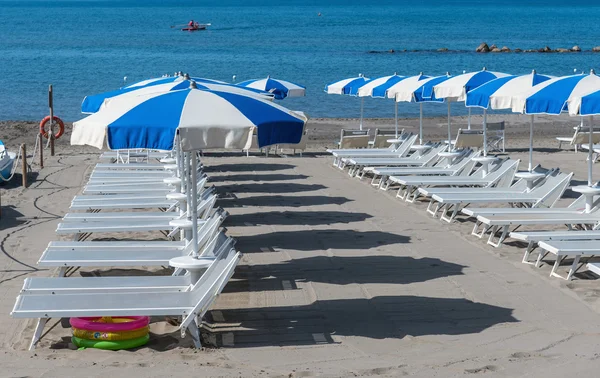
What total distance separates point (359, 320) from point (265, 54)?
58975 millimetres

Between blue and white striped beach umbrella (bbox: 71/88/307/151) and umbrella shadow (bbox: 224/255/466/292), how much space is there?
1.68 m

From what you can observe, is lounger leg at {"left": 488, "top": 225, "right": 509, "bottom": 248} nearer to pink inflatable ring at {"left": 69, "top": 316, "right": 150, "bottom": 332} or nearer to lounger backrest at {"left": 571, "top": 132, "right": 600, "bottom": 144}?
pink inflatable ring at {"left": 69, "top": 316, "right": 150, "bottom": 332}

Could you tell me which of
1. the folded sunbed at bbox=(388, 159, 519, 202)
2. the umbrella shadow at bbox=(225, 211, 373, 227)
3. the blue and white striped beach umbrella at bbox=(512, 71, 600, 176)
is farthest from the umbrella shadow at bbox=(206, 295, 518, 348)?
the folded sunbed at bbox=(388, 159, 519, 202)

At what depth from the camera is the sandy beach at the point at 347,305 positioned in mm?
6371

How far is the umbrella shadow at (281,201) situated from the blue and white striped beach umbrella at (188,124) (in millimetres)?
5377

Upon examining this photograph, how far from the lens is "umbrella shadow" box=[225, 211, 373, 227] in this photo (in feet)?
38.3

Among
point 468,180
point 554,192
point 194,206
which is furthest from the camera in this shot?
point 468,180

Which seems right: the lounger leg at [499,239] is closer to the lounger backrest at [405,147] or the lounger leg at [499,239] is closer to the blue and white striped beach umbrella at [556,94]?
the blue and white striped beach umbrella at [556,94]

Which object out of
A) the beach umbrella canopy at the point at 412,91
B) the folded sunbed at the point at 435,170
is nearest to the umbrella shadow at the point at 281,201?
the folded sunbed at the point at 435,170

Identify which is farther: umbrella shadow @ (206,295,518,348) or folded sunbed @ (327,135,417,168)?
folded sunbed @ (327,135,417,168)

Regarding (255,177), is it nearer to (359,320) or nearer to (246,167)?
(246,167)

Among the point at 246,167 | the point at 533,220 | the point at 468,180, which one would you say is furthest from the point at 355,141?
the point at 533,220

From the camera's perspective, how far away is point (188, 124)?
708 cm

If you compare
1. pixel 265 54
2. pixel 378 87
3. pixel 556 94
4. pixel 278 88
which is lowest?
pixel 265 54
